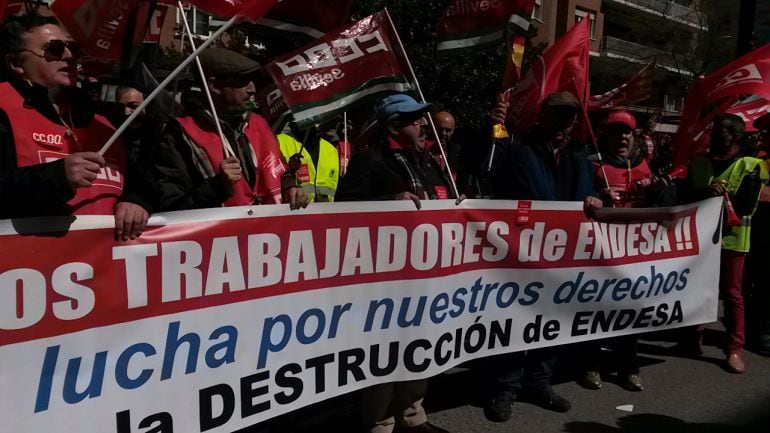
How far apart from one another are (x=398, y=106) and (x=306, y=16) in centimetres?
A: 92

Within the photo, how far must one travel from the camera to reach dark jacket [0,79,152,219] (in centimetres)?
210

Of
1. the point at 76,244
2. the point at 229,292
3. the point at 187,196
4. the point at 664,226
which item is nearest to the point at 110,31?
the point at 187,196

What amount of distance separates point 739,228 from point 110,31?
4524 millimetres

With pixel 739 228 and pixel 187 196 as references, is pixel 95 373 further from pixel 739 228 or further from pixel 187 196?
pixel 739 228

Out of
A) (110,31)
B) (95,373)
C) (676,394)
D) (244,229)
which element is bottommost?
(676,394)

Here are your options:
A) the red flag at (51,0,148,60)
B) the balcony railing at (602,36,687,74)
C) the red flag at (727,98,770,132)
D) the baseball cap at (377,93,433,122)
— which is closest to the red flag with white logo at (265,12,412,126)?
the baseball cap at (377,93,433,122)

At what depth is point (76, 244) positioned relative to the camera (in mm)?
2254

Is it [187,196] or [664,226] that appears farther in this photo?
[664,226]

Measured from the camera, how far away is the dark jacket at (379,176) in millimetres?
3359

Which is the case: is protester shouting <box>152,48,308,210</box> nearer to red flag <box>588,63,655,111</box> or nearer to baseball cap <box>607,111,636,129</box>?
baseball cap <box>607,111,636,129</box>

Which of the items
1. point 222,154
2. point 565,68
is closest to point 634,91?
point 565,68

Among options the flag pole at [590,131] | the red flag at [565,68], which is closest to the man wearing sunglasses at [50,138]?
the flag pole at [590,131]

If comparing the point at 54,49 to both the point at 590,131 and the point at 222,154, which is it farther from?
the point at 590,131

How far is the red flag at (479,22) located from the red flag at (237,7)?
2547mm
